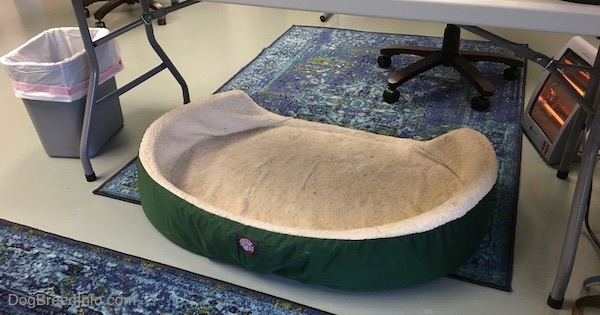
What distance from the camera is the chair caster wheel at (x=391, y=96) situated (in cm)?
232

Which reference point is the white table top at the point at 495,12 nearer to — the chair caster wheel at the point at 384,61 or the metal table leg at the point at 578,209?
the metal table leg at the point at 578,209

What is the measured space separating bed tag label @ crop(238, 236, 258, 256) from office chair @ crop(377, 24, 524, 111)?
1233 mm

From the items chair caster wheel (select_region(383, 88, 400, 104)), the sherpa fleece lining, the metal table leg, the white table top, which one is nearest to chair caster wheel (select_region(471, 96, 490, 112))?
chair caster wheel (select_region(383, 88, 400, 104))

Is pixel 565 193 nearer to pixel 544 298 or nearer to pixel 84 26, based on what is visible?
pixel 544 298

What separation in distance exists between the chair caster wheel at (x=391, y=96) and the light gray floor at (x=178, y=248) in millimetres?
606

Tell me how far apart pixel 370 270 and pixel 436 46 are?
1962 mm

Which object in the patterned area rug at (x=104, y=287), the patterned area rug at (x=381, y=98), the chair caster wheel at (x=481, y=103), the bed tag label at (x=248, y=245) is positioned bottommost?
the patterned area rug at (x=381, y=98)

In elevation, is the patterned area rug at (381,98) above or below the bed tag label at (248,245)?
below

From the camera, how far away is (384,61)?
266 centimetres

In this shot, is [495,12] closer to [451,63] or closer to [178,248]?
[178,248]

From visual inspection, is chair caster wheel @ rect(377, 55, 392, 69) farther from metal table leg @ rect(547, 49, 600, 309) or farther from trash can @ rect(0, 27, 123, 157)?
metal table leg @ rect(547, 49, 600, 309)

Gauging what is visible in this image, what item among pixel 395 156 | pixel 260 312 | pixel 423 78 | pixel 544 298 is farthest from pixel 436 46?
pixel 260 312

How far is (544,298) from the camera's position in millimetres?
1344

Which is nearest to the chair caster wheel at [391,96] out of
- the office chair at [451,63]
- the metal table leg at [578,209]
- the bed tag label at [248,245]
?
the office chair at [451,63]
